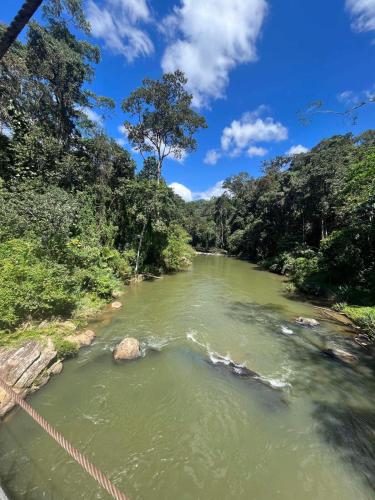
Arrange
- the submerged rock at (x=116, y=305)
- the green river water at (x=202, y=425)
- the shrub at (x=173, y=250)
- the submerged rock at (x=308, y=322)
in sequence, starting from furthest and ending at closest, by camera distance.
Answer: the shrub at (x=173, y=250)
the submerged rock at (x=116, y=305)
the submerged rock at (x=308, y=322)
the green river water at (x=202, y=425)

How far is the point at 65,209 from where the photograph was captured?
10062 mm

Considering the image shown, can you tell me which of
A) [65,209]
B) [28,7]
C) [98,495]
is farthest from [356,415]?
[65,209]

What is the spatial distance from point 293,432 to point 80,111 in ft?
68.4

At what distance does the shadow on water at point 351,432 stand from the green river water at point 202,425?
2cm

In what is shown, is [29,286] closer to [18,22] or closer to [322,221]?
[18,22]

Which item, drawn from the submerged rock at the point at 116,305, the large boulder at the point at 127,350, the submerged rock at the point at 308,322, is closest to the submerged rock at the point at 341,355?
the submerged rock at the point at 308,322

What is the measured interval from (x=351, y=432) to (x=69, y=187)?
16936mm

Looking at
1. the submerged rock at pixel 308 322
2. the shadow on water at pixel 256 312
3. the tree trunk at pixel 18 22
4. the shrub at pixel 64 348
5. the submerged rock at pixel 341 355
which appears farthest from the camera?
Result: the shadow on water at pixel 256 312

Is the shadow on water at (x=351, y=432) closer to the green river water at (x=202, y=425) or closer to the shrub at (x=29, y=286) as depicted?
the green river water at (x=202, y=425)

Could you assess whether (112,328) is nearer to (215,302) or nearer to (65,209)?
(65,209)

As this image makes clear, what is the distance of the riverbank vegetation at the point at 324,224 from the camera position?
1264 cm

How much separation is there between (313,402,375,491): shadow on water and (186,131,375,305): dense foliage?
8109mm

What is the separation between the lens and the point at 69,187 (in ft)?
50.3

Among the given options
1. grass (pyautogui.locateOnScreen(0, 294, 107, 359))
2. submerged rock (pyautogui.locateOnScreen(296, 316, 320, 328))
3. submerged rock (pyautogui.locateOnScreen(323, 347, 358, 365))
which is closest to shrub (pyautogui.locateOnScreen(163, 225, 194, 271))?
grass (pyautogui.locateOnScreen(0, 294, 107, 359))
